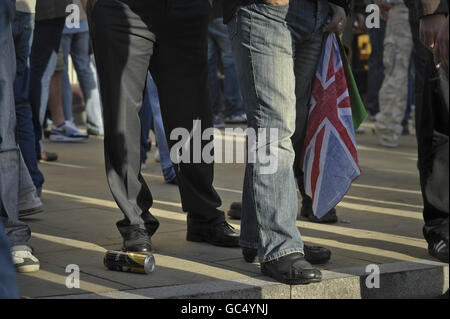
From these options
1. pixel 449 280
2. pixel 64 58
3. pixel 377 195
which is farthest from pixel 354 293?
pixel 64 58

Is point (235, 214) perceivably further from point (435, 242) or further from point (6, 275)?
point (6, 275)

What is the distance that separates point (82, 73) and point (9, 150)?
544cm

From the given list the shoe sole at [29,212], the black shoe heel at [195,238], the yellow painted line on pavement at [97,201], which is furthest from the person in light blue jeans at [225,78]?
the black shoe heel at [195,238]

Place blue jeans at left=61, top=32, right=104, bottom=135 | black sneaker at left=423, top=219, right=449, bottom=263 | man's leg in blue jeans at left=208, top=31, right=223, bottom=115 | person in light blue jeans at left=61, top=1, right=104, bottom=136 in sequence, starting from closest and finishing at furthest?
black sneaker at left=423, top=219, right=449, bottom=263
person in light blue jeans at left=61, top=1, right=104, bottom=136
blue jeans at left=61, top=32, right=104, bottom=135
man's leg in blue jeans at left=208, top=31, right=223, bottom=115

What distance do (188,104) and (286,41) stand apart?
895 mm

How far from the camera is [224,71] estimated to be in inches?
431

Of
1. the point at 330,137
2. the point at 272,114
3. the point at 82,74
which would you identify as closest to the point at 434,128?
the point at 272,114

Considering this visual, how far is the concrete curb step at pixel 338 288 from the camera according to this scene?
12.0 ft

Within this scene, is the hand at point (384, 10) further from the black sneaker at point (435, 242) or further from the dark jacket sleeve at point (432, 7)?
the black sneaker at point (435, 242)

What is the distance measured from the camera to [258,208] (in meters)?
3.99

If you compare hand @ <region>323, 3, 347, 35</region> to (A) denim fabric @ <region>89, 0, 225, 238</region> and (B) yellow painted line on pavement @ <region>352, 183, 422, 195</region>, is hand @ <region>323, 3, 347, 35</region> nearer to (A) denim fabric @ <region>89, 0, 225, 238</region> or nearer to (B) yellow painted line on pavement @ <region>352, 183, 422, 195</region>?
(A) denim fabric @ <region>89, 0, 225, 238</region>

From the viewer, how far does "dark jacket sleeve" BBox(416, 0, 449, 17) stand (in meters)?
4.18

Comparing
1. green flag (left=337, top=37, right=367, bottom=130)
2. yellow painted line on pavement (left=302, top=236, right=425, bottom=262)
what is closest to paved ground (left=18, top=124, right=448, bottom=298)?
yellow painted line on pavement (left=302, top=236, right=425, bottom=262)

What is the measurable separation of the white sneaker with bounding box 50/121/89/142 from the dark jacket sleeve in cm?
574
